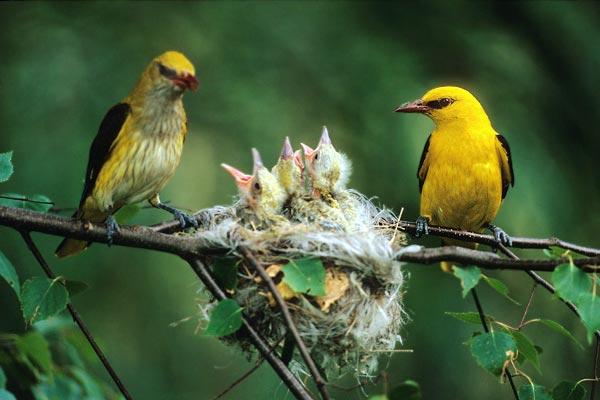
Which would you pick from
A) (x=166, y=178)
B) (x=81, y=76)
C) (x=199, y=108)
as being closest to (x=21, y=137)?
(x=81, y=76)

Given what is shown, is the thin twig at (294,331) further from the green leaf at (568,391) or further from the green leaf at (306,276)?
the green leaf at (568,391)

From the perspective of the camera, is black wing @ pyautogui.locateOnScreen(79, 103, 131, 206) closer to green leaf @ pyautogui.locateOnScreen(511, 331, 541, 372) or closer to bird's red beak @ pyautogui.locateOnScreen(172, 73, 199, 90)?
bird's red beak @ pyautogui.locateOnScreen(172, 73, 199, 90)

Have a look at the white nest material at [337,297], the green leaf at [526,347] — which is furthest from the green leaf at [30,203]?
the green leaf at [526,347]

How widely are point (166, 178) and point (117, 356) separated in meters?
2.42

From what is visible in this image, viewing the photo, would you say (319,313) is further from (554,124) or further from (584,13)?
(584,13)

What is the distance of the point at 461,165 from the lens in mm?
4438

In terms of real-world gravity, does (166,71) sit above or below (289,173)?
above

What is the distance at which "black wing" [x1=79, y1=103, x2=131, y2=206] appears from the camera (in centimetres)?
335

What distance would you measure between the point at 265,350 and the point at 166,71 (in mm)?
1208

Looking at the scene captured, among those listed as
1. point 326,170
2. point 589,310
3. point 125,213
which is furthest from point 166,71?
point 589,310

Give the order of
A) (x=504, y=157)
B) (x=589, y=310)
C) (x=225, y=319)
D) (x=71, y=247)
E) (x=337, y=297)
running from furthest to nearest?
(x=504, y=157), (x=71, y=247), (x=337, y=297), (x=225, y=319), (x=589, y=310)

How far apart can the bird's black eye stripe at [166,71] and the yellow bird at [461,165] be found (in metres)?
1.63

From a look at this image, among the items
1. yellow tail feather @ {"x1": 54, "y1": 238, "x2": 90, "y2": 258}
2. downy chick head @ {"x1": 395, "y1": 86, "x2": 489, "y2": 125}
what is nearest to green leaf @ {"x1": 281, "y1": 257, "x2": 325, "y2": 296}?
yellow tail feather @ {"x1": 54, "y1": 238, "x2": 90, "y2": 258}

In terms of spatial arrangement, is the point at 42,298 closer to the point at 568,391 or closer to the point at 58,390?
the point at 58,390
